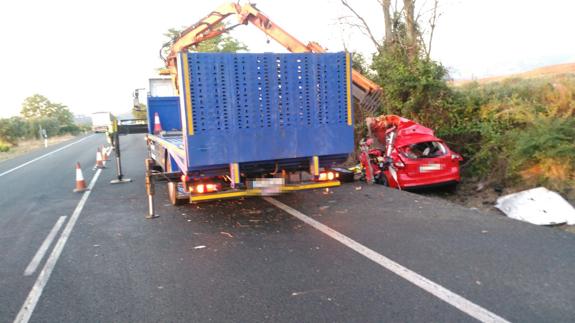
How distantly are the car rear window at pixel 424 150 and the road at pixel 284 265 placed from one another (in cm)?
141

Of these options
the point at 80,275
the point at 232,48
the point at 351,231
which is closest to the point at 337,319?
the point at 351,231

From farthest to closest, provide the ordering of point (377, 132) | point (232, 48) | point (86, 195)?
1. point (232, 48)
2. point (377, 132)
3. point (86, 195)

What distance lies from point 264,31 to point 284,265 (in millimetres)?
9488

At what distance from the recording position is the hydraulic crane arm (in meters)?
12.6

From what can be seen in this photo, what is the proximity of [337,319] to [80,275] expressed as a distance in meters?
3.05

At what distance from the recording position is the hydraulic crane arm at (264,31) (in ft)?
41.3

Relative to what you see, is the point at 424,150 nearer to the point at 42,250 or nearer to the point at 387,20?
the point at 42,250

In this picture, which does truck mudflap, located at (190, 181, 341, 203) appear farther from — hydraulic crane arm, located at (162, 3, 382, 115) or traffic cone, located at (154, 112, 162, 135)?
hydraulic crane arm, located at (162, 3, 382, 115)

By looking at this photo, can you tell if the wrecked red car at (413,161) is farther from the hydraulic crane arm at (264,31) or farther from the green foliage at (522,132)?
the hydraulic crane arm at (264,31)

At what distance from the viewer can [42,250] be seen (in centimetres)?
Answer: 592

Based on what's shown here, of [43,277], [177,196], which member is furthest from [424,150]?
[43,277]

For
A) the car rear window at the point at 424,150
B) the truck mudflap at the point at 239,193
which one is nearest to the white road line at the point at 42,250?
the truck mudflap at the point at 239,193

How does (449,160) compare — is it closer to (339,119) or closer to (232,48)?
(339,119)

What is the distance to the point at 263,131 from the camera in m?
6.20
